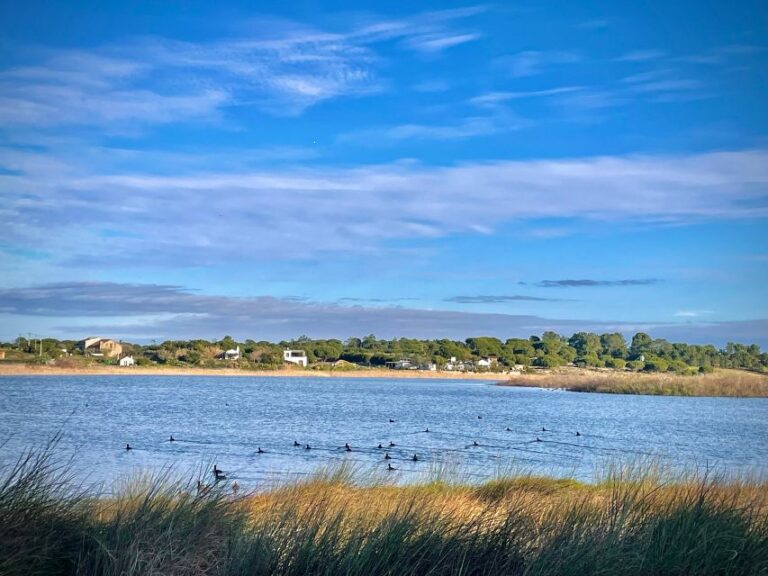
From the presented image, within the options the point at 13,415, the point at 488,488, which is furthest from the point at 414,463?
the point at 13,415

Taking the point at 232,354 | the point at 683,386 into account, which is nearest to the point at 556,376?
the point at 683,386

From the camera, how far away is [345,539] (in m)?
7.57

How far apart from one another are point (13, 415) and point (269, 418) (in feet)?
45.5

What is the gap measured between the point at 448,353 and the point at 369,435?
144827 millimetres

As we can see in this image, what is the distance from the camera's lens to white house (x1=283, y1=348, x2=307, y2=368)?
159 m

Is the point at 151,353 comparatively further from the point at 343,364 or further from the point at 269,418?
the point at 269,418

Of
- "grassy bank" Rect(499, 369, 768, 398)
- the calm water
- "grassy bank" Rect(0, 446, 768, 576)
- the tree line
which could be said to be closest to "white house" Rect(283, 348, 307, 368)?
the tree line

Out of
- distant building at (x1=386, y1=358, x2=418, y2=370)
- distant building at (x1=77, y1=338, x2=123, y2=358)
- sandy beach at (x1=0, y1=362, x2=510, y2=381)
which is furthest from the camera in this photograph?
distant building at (x1=386, y1=358, x2=418, y2=370)

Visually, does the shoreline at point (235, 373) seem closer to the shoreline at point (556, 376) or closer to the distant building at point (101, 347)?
the shoreline at point (556, 376)

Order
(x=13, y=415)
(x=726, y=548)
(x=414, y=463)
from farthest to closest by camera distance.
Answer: (x=13, y=415) → (x=414, y=463) → (x=726, y=548)

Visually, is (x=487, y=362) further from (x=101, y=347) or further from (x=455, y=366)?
(x=101, y=347)

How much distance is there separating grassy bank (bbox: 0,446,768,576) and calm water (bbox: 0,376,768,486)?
17.9 ft

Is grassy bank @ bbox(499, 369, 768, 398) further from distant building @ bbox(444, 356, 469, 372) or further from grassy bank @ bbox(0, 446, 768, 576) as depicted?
grassy bank @ bbox(0, 446, 768, 576)

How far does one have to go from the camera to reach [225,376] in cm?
15038
